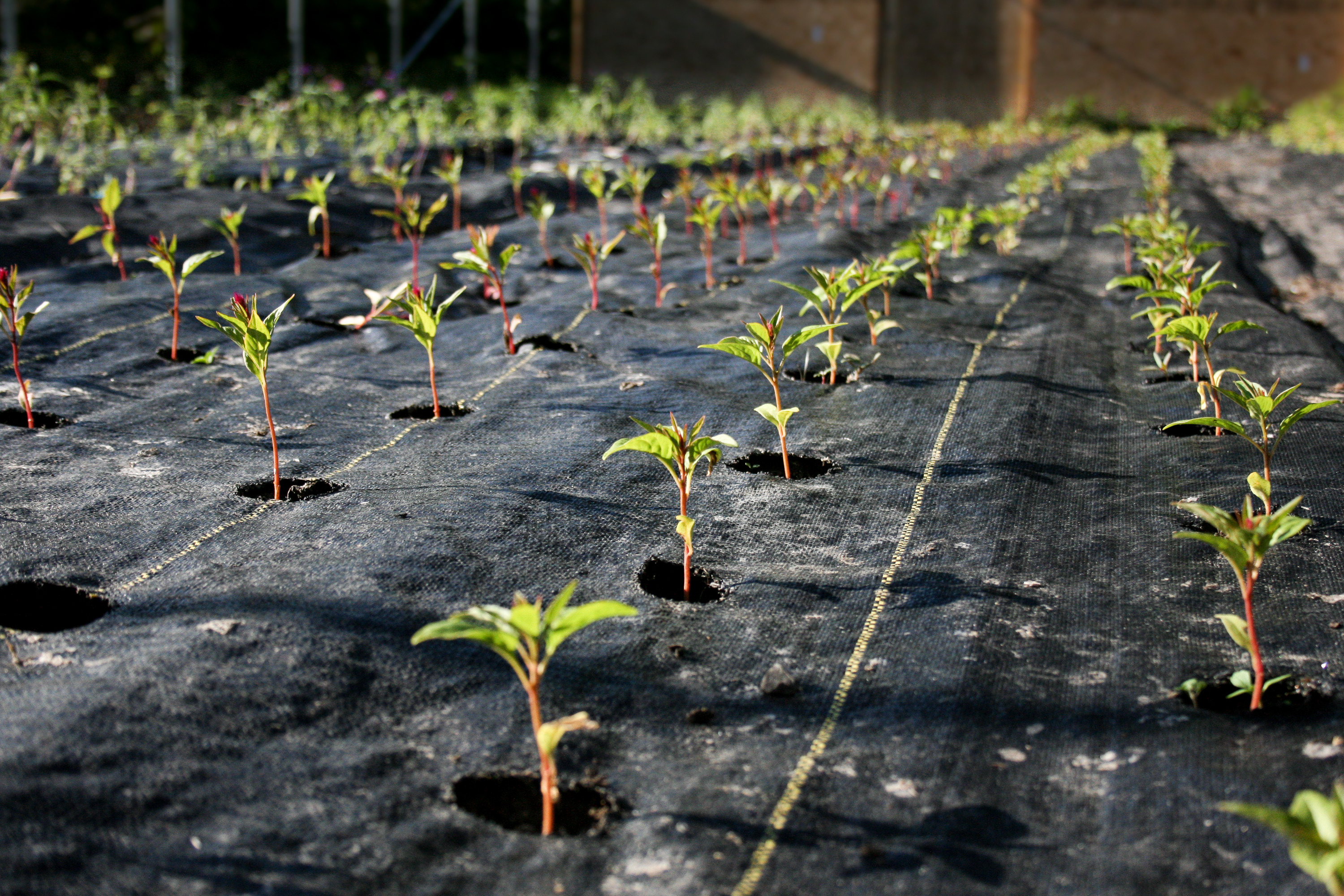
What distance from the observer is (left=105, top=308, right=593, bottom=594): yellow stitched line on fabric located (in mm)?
2203

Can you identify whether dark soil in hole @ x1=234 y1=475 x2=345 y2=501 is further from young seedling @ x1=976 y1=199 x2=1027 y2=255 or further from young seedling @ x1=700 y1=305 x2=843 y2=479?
young seedling @ x1=976 y1=199 x2=1027 y2=255

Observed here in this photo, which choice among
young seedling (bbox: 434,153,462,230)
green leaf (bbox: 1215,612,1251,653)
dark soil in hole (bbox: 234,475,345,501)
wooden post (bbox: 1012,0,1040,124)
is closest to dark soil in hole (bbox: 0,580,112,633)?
dark soil in hole (bbox: 234,475,345,501)

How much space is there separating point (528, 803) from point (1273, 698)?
1351 millimetres

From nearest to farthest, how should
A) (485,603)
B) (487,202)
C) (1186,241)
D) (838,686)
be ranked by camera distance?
(838,686)
(485,603)
(1186,241)
(487,202)

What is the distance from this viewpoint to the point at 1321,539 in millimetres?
2418

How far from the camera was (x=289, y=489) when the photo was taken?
2723 mm

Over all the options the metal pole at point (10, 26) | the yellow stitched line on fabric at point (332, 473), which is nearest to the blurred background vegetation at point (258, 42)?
the metal pole at point (10, 26)

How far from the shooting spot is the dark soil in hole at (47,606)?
203 cm

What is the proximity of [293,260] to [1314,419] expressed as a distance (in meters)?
5.33

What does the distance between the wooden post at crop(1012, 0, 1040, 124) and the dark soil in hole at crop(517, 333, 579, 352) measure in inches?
838

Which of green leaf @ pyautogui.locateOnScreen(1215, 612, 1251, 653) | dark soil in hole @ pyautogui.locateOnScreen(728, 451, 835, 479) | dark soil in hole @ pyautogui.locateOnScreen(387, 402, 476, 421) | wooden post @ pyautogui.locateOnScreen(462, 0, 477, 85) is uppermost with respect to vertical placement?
wooden post @ pyautogui.locateOnScreen(462, 0, 477, 85)

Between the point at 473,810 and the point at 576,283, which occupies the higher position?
the point at 576,283

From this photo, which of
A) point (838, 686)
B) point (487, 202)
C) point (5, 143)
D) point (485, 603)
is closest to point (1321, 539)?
point (838, 686)

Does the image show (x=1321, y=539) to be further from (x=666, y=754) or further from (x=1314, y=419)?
(x=666, y=754)
